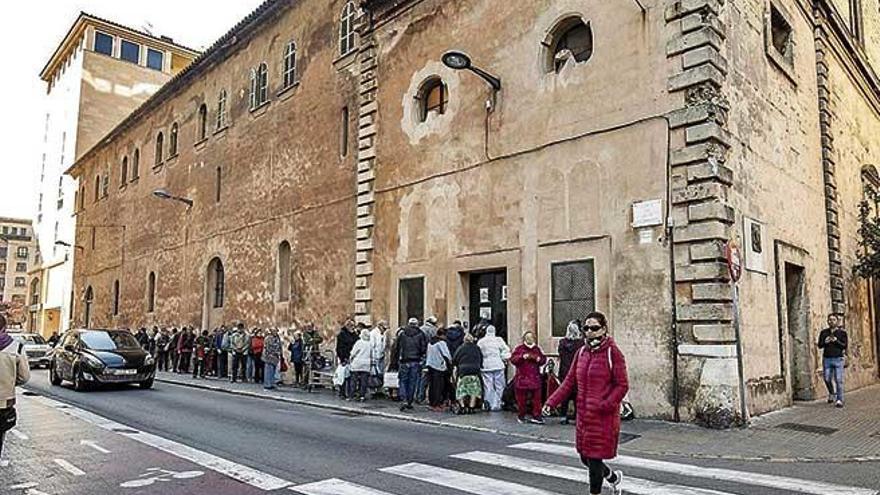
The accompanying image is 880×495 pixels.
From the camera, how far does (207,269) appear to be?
26.5 meters

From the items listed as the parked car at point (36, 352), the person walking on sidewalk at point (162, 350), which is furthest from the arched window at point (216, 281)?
the parked car at point (36, 352)

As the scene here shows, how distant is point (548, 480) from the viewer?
7086 millimetres

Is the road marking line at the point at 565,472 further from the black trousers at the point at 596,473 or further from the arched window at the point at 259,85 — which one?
the arched window at the point at 259,85

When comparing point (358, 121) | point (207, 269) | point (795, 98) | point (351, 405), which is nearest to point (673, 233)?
point (795, 98)

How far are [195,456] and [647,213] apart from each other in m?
7.80

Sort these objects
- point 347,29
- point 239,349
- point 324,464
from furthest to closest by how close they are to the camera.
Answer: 1. point 239,349
2. point 347,29
3. point 324,464

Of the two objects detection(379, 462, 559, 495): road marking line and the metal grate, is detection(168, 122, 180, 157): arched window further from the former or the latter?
detection(379, 462, 559, 495): road marking line

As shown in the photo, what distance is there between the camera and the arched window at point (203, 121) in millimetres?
28219

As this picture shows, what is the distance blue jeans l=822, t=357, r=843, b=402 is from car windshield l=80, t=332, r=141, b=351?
16.0m

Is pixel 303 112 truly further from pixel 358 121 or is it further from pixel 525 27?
pixel 525 27

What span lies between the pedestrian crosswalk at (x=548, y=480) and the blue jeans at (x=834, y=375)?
21.9ft

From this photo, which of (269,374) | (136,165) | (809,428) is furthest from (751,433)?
(136,165)

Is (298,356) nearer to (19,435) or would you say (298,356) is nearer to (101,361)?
(101,361)

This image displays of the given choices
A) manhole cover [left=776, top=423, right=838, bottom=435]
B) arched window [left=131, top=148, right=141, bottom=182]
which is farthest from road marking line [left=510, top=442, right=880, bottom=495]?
arched window [left=131, top=148, right=141, bottom=182]
